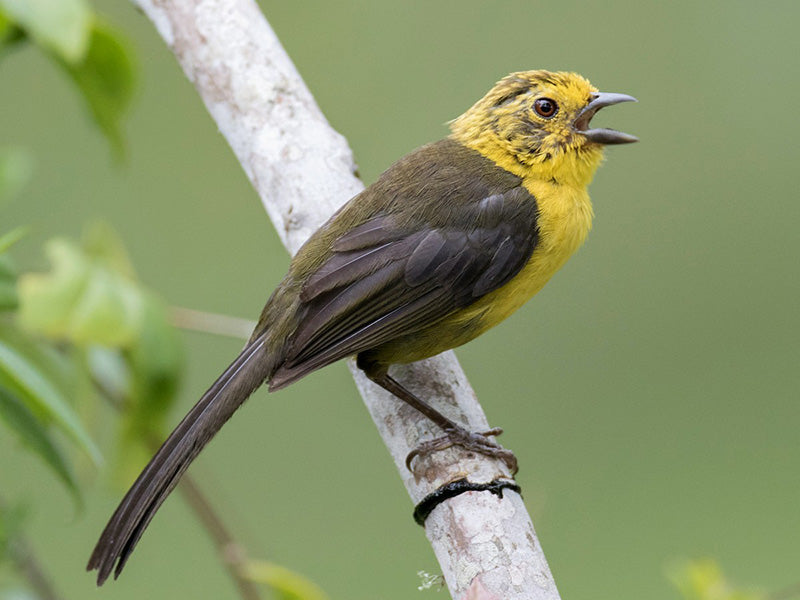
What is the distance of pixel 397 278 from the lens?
9.21 feet

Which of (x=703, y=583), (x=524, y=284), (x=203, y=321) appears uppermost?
(x=203, y=321)

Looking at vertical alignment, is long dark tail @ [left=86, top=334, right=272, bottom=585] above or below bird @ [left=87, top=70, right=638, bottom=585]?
below

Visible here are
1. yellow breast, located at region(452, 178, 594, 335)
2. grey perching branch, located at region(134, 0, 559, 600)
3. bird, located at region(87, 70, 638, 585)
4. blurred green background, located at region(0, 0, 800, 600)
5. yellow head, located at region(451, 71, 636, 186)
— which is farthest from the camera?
blurred green background, located at region(0, 0, 800, 600)

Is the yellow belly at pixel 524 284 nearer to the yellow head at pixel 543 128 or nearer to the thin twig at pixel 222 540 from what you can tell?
the yellow head at pixel 543 128

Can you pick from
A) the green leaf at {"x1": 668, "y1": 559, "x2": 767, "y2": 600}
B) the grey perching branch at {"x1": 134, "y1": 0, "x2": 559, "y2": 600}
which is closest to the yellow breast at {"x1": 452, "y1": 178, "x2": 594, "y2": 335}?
the grey perching branch at {"x1": 134, "y1": 0, "x2": 559, "y2": 600}

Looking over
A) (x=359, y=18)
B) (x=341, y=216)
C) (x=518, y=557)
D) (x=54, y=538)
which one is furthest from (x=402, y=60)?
(x=518, y=557)

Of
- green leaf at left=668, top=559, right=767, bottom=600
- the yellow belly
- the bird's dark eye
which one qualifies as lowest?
green leaf at left=668, top=559, right=767, bottom=600

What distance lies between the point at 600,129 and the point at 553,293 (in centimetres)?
432

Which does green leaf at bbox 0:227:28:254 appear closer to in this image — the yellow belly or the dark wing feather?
the dark wing feather

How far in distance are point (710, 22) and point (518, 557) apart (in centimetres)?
716

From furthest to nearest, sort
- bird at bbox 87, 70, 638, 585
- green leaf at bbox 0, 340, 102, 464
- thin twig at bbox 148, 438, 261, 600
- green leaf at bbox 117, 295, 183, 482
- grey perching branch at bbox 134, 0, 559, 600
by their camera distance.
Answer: grey perching branch at bbox 134, 0, 559, 600 < bird at bbox 87, 70, 638, 585 < green leaf at bbox 117, 295, 183, 482 < thin twig at bbox 148, 438, 261, 600 < green leaf at bbox 0, 340, 102, 464

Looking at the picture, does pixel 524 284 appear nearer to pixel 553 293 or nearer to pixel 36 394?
pixel 36 394

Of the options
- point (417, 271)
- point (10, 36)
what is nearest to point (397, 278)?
point (417, 271)

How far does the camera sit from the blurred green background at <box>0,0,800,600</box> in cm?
643
